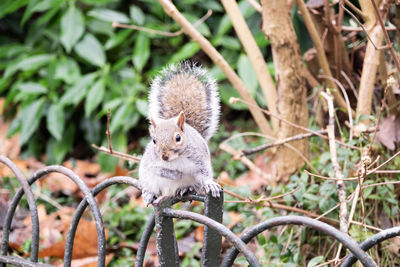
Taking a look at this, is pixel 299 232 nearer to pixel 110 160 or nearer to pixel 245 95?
pixel 245 95

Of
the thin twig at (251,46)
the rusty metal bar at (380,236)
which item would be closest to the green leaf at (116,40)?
the thin twig at (251,46)

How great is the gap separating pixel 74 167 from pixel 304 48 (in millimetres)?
1220

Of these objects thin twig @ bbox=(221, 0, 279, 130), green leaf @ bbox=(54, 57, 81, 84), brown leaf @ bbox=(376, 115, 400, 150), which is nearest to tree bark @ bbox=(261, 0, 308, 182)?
thin twig @ bbox=(221, 0, 279, 130)

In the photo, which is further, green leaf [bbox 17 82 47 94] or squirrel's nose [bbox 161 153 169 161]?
green leaf [bbox 17 82 47 94]

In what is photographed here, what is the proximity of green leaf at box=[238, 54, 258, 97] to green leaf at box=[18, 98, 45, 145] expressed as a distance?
106 cm

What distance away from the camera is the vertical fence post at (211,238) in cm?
84

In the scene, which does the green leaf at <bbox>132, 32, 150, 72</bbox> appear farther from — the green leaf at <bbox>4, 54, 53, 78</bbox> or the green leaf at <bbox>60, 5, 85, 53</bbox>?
the green leaf at <bbox>4, 54, 53, 78</bbox>

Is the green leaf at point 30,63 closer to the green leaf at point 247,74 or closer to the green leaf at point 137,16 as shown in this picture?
the green leaf at point 137,16

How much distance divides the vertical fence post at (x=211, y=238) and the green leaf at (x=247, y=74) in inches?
63.0

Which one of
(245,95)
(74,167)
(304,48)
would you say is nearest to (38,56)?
(74,167)

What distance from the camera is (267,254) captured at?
1405 mm

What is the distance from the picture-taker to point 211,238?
842 millimetres

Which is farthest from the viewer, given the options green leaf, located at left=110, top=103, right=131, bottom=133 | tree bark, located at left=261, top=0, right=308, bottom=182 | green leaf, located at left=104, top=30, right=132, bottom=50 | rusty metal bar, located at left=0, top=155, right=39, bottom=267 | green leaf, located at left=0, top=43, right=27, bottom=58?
green leaf, located at left=0, top=43, right=27, bottom=58

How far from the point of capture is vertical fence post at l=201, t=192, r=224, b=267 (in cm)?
84
